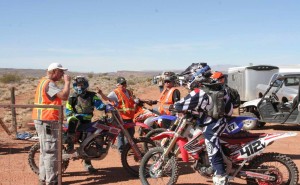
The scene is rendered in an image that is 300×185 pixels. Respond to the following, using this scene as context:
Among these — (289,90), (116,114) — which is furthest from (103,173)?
(289,90)

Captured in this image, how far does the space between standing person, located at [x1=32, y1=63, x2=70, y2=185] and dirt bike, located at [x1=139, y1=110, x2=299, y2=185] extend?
141 cm

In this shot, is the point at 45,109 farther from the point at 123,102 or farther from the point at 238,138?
the point at 238,138

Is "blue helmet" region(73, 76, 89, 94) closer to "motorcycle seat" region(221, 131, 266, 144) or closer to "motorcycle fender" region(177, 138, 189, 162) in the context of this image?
"motorcycle fender" region(177, 138, 189, 162)

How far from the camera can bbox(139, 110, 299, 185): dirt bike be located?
18.3ft

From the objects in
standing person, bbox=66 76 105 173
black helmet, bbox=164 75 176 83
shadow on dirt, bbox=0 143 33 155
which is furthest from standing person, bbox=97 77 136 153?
shadow on dirt, bbox=0 143 33 155

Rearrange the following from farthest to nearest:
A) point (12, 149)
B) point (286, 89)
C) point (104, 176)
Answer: point (286, 89), point (12, 149), point (104, 176)

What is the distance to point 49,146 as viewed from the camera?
234 inches

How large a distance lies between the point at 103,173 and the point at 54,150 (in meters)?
1.68

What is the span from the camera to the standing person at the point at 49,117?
19.4 ft

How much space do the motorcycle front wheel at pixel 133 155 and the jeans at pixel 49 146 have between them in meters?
1.33

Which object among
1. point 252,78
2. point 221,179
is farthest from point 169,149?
point 252,78

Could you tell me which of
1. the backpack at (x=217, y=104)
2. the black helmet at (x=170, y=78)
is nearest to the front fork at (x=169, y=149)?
the backpack at (x=217, y=104)

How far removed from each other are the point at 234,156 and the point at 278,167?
1.96 ft

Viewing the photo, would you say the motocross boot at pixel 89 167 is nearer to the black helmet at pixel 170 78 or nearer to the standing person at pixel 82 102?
the standing person at pixel 82 102
